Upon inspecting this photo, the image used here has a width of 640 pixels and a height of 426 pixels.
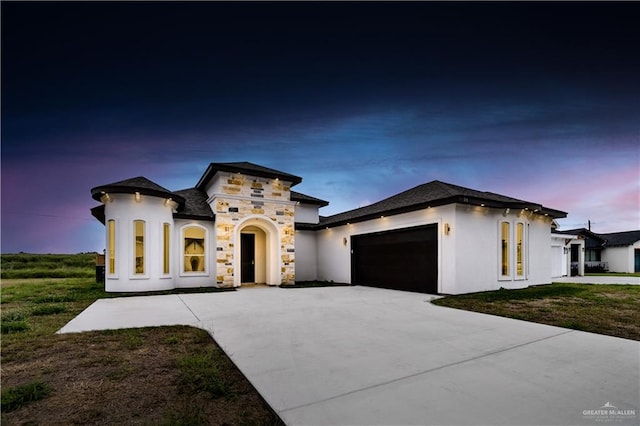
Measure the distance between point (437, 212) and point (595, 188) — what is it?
10.1 metres

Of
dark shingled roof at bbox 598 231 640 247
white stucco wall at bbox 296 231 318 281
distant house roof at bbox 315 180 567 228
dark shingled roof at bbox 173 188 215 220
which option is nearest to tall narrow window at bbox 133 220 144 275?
dark shingled roof at bbox 173 188 215 220

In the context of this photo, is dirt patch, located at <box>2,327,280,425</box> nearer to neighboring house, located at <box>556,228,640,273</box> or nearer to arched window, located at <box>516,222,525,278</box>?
arched window, located at <box>516,222,525,278</box>

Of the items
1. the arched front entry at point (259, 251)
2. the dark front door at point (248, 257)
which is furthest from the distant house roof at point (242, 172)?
the dark front door at point (248, 257)

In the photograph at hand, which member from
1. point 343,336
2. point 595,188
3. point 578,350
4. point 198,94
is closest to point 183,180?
point 198,94

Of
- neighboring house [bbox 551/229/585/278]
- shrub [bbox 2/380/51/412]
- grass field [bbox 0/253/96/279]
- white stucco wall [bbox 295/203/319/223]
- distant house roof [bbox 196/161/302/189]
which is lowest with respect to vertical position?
grass field [bbox 0/253/96/279]

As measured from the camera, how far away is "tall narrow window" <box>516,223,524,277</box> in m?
12.0

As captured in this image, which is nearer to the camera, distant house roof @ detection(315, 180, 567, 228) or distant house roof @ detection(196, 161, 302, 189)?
distant house roof @ detection(315, 180, 567, 228)

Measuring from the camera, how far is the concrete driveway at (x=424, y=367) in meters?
2.56

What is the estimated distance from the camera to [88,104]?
11266mm

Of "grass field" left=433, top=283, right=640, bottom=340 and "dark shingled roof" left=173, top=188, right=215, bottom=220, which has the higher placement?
"dark shingled roof" left=173, top=188, right=215, bottom=220

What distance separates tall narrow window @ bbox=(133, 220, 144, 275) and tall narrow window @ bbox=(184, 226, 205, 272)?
1757 millimetres

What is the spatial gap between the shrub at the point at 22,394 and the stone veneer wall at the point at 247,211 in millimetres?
10295

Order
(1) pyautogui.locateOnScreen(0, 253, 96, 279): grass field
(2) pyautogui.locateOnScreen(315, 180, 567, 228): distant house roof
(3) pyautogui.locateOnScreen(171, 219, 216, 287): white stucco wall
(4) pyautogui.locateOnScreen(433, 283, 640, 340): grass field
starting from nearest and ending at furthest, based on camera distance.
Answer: (4) pyautogui.locateOnScreen(433, 283, 640, 340): grass field → (2) pyautogui.locateOnScreen(315, 180, 567, 228): distant house roof → (3) pyautogui.locateOnScreen(171, 219, 216, 287): white stucco wall → (1) pyautogui.locateOnScreen(0, 253, 96, 279): grass field

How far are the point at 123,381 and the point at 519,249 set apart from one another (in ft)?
44.0
